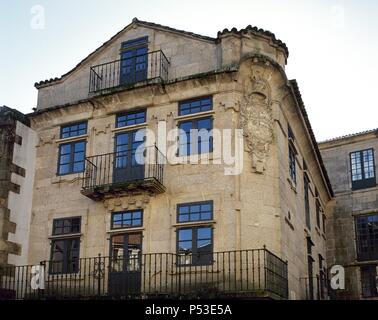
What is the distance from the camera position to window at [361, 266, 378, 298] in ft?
93.0

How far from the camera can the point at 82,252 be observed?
17.6 metres

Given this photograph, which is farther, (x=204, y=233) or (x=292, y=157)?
(x=292, y=157)

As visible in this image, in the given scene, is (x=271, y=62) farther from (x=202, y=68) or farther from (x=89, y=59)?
(x=89, y=59)

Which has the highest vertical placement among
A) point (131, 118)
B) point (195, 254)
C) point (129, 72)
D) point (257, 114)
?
point (129, 72)

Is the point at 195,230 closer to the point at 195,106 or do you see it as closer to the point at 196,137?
the point at 196,137

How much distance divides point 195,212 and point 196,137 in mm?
2362

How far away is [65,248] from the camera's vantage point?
18.0 metres

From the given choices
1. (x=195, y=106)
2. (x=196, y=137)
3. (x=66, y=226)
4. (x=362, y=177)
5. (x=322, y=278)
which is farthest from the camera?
(x=362, y=177)

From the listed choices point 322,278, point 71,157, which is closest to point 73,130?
point 71,157

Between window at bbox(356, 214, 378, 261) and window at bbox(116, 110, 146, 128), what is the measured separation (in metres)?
16.2

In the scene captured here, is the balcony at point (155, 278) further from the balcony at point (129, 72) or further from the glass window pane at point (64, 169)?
the balcony at point (129, 72)

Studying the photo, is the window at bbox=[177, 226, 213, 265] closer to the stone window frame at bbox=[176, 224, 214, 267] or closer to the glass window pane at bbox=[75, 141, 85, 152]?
the stone window frame at bbox=[176, 224, 214, 267]

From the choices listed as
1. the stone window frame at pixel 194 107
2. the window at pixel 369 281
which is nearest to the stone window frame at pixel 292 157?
the stone window frame at pixel 194 107

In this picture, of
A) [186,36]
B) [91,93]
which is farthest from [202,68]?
[91,93]
